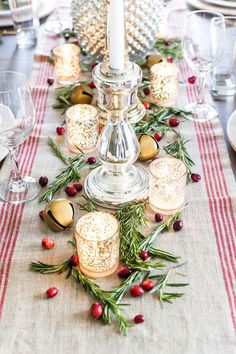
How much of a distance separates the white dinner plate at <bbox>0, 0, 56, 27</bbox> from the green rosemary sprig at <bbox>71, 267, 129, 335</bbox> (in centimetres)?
94

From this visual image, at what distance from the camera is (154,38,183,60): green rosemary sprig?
1.46 meters

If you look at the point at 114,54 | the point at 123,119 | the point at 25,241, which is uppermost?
the point at 114,54

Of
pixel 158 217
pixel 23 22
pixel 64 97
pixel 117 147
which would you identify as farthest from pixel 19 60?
pixel 158 217

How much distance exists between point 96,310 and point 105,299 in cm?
3

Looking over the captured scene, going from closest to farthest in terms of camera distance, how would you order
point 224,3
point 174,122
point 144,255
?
point 144,255 < point 174,122 < point 224,3

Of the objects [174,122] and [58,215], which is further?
[174,122]

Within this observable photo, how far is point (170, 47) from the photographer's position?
59.0 inches

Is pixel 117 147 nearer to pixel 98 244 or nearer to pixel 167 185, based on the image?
pixel 167 185

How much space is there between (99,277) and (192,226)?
0.19m

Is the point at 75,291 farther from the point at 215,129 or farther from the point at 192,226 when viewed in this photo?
the point at 215,129

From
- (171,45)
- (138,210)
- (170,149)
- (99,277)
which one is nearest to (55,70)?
(171,45)

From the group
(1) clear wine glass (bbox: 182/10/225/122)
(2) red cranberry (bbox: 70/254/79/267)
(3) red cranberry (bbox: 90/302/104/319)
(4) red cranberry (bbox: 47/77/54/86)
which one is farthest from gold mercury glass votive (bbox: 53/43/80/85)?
(3) red cranberry (bbox: 90/302/104/319)

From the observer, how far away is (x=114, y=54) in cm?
90

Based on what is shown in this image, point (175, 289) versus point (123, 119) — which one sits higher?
point (123, 119)
